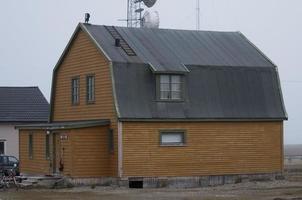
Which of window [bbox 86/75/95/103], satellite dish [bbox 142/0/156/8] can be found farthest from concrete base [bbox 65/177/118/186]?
satellite dish [bbox 142/0/156/8]

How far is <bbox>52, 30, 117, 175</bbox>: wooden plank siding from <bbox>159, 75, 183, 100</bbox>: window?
273 centimetres

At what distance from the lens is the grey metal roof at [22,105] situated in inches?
2448

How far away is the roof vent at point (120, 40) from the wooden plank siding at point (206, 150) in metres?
4.07

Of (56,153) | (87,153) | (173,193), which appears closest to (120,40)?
(87,153)

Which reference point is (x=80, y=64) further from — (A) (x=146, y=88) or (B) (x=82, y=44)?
(A) (x=146, y=88)

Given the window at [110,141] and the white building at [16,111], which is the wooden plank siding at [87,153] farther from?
the white building at [16,111]

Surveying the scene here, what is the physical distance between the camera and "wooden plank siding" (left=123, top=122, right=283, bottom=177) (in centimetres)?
3878

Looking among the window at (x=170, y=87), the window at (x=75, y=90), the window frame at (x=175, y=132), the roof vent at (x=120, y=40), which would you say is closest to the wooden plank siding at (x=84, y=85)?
the window at (x=75, y=90)

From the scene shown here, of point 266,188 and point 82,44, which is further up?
point 82,44

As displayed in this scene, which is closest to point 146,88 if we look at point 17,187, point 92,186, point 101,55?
point 101,55

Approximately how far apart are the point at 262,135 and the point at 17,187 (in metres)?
13.4

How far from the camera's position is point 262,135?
4228 cm

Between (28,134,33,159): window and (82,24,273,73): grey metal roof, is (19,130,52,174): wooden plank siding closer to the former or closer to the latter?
(28,134,33,159): window

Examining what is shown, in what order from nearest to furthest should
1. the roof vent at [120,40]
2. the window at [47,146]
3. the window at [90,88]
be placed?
the roof vent at [120,40]
the window at [47,146]
the window at [90,88]
